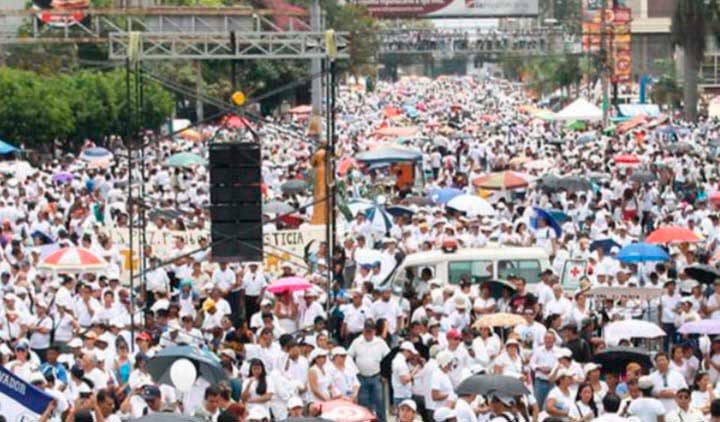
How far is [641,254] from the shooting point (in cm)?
2497

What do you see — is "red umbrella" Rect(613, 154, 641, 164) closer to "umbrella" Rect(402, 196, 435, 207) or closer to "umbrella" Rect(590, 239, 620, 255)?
"umbrella" Rect(402, 196, 435, 207)

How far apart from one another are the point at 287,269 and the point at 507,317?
12.9 feet

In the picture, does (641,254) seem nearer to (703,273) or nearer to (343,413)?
(703,273)

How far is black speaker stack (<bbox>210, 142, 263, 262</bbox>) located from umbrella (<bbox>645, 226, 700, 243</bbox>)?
6.21 m

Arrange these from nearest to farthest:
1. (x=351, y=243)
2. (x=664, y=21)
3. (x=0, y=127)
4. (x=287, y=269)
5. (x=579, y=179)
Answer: (x=287, y=269) → (x=351, y=243) → (x=579, y=179) → (x=0, y=127) → (x=664, y=21)

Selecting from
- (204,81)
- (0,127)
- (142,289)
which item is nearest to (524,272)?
(142,289)

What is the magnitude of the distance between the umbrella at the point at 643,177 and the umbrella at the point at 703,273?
40.1 feet

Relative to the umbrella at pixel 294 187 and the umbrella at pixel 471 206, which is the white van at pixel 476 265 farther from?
the umbrella at pixel 294 187

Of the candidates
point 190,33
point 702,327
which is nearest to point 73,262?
point 190,33

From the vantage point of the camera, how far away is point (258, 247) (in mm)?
22234

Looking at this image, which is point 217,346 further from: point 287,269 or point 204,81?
point 204,81

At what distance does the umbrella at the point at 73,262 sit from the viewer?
23.5 meters

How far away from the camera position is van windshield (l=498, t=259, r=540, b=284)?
24.1 metres

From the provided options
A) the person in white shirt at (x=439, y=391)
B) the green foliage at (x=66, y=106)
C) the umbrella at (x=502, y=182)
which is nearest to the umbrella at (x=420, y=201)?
the umbrella at (x=502, y=182)
